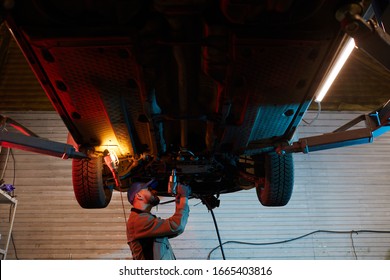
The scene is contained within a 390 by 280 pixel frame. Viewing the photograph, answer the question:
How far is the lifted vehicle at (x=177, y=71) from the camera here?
142 centimetres

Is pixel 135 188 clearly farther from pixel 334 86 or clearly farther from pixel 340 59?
pixel 334 86

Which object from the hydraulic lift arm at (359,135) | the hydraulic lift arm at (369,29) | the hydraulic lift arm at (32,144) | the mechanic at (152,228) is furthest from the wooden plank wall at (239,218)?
the hydraulic lift arm at (369,29)

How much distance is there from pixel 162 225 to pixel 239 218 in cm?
296

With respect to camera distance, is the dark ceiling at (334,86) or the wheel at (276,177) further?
the dark ceiling at (334,86)

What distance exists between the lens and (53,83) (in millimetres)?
1793

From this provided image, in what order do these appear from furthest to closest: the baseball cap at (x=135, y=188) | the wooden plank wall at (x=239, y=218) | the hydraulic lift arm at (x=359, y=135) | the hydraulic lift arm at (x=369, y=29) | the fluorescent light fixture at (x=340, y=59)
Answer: the wooden plank wall at (x=239, y=218) < the baseball cap at (x=135, y=188) < the hydraulic lift arm at (x=359, y=135) < the fluorescent light fixture at (x=340, y=59) < the hydraulic lift arm at (x=369, y=29)

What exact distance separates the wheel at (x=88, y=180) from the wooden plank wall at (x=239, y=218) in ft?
8.46

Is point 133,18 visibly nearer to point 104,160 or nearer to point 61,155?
point 61,155

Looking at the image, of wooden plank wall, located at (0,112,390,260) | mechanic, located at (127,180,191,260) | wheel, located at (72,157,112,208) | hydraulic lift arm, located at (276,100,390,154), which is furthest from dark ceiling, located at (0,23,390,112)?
hydraulic lift arm, located at (276,100,390,154)

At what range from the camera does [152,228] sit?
2.60 m

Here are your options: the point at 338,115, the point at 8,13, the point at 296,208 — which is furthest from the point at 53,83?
the point at 338,115

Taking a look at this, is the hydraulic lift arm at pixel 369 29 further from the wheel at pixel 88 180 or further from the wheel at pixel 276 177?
the wheel at pixel 88 180

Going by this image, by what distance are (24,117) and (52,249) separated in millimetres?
2268

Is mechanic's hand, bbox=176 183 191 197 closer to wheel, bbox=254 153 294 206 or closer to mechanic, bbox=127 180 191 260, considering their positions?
mechanic, bbox=127 180 191 260
